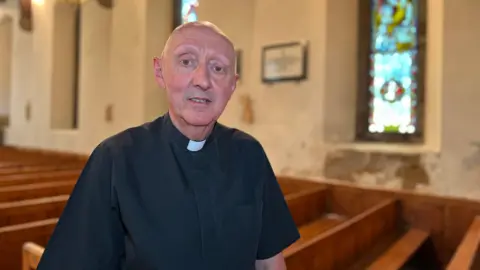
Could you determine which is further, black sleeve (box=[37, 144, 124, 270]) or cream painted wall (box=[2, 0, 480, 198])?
cream painted wall (box=[2, 0, 480, 198])

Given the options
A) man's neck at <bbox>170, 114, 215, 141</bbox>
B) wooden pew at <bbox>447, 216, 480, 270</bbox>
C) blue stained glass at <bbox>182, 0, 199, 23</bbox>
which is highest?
blue stained glass at <bbox>182, 0, 199, 23</bbox>

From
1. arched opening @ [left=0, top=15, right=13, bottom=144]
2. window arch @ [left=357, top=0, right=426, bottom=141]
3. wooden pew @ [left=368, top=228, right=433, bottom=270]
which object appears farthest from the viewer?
arched opening @ [left=0, top=15, right=13, bottom=144]

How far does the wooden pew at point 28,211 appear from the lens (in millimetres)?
1990

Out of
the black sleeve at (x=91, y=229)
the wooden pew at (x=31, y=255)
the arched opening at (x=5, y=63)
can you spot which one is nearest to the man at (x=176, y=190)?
the black sleeve at (x=91, y=229)

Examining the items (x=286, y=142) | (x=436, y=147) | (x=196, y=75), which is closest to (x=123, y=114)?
(x=286, y=142)

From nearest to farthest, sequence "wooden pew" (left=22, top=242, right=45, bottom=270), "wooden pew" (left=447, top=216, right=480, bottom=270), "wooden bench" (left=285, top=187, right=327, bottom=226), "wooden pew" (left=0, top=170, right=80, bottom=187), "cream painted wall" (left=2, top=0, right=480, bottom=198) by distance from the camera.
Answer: "wooden pew" (left=22, top=242, right=45, bottom=270)
"wooden pew" (left=447, top=216, right=480, bottom=270)
"wooden bench" (left=285, top=187, right=327, bottom=226)
"cream painted wall" (left=2, top=0, right=480, bottom=198)
"wooden pew" (left=0, top=170, right=80, bottom=187)

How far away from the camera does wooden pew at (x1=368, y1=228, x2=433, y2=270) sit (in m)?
1.77

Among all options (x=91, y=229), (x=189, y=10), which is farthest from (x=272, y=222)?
(x=189, y=10)

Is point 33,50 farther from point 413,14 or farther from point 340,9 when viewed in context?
point 413,14

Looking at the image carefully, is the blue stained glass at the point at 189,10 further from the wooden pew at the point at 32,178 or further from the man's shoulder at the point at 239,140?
the man's shoulder at the point at 239,140

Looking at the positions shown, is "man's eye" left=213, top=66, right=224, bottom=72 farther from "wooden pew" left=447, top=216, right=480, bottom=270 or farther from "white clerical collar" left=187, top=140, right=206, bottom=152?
"wooden pew" left=447, top=216, right=480, bottom=270

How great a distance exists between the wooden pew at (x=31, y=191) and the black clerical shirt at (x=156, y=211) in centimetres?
179

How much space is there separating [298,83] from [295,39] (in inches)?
13.1

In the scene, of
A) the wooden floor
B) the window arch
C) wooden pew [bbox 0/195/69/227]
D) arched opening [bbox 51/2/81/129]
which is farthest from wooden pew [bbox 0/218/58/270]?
arched opening [bbox 51/2/81/129]
